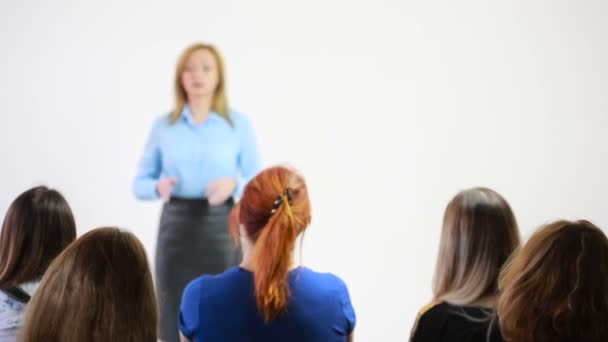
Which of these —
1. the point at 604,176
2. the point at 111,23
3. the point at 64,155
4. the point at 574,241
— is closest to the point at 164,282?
the point at 64,155

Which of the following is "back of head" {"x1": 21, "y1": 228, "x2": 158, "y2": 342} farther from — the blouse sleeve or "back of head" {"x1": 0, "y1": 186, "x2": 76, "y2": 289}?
the blouse sleeve

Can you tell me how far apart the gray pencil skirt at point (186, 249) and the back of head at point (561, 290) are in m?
2.27

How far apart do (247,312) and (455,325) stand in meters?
0.51

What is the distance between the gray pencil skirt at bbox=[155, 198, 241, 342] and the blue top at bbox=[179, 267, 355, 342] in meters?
1.71

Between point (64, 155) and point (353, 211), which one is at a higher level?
point (64, 155)

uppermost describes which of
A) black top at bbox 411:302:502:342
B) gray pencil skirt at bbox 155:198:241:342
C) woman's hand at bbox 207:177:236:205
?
woman's hand at bbox 207:177:236:205

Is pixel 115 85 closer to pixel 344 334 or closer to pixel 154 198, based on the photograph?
pixel 154 198

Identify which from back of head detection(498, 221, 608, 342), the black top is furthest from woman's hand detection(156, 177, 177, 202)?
back of head detection(498, 221, 608, 342)

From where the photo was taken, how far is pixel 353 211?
13.4 feet

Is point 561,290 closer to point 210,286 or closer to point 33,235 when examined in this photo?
point 210,286

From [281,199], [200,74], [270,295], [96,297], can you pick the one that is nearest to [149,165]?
[200,74]

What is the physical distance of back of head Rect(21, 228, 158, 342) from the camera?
153cm

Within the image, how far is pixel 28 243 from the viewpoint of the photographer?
226 cm

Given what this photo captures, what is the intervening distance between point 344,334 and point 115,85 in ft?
7.23
